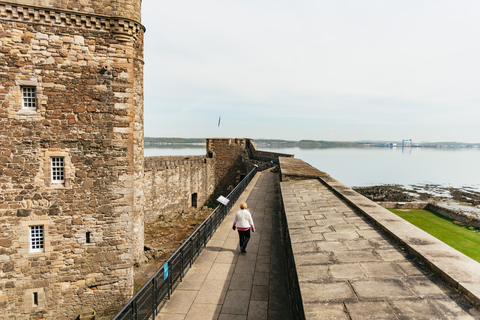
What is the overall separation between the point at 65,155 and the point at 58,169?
51 cm

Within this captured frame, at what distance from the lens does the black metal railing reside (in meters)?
4.84

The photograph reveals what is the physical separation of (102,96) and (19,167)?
3256 millimetres

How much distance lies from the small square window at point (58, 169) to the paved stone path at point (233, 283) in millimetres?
5144

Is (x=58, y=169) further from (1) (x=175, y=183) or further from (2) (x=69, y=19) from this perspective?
(1) (x=175, y=183)

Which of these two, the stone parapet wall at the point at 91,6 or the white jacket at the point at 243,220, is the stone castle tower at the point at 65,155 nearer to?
the stone parapet wall at the point at 91,6

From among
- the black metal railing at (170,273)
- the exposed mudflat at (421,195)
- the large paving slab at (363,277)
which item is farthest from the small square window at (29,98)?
the exposed mudflat at (421,195)

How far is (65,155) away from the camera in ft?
27.7

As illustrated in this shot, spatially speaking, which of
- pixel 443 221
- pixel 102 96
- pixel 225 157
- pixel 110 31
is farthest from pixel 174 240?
pixel 443 221

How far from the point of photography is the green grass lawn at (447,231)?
18.4m

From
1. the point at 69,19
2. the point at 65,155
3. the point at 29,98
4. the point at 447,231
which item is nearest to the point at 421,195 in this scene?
the point at 447,231

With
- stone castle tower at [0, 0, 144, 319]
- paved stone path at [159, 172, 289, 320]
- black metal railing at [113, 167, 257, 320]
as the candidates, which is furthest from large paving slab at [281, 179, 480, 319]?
stone castle tower at [0, 0, 144, 319]

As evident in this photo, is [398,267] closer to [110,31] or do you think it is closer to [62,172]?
[62,172]

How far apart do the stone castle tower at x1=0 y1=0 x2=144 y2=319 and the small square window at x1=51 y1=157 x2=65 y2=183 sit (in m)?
0.03

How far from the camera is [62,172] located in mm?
8516
